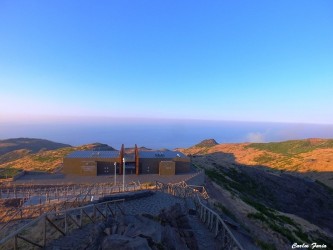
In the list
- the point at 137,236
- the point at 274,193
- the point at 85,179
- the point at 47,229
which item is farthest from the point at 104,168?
the point at 137,236

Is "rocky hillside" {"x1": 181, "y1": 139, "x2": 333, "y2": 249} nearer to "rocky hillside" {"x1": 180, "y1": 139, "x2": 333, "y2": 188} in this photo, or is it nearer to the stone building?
"rocky hillside" {"x1": 180, "y1": 139, "x2": 333, "y2": 188}

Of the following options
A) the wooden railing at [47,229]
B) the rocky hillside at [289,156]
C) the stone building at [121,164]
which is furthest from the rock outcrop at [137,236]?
the rocky hillside at [289,156]

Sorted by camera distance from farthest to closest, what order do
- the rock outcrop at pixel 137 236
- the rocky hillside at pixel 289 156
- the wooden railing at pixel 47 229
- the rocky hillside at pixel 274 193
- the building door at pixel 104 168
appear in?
the rocky hillside at pixel 289 156 < the building door at pixel 104 168 < the rocky hillside at pixel 274 193 < the wooden railing at pixel 47 229 < the rock outcrop at pixel 137 236

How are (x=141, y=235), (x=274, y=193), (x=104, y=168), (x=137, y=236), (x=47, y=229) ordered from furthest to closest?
(x=274, y=193)
(x=104, y=168)
(x=47, y=229)
(x=141, y=235)
(x=137, y=236)

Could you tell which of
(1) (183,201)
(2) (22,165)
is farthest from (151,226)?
(2) (22,165)

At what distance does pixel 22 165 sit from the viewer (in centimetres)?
5475

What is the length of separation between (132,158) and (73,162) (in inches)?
313

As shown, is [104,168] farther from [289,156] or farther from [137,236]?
[289,156]

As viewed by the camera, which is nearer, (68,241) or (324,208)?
(68,241)

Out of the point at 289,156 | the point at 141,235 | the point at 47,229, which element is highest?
the point at 141,235

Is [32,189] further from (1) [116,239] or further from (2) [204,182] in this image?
(1) [116,239]

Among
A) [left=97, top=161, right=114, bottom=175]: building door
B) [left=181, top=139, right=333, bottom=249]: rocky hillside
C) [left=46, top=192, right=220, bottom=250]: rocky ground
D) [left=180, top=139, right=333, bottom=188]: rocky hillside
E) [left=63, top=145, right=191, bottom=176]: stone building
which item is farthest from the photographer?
[left=180, top=139, right=333, bottom=188]: rocky hillside

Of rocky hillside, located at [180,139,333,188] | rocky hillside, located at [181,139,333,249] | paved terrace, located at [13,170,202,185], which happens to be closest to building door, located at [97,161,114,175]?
paved terrace, located at [13,170,202,185]

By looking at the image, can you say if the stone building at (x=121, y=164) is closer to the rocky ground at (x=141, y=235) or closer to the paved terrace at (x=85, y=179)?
the paved terrace at (x=85, y=179)
